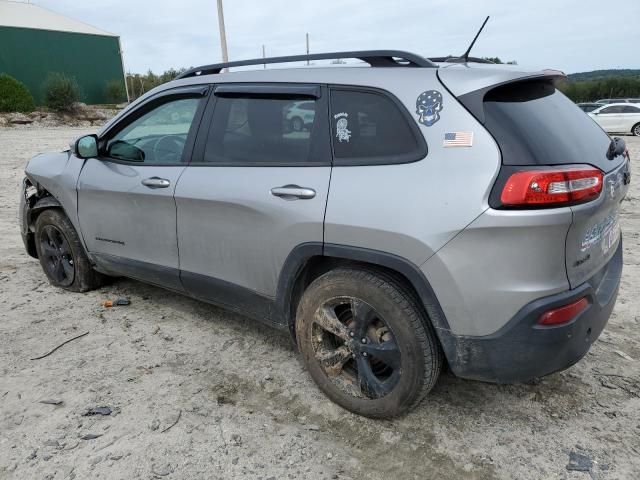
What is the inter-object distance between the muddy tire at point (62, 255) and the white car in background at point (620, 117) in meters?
20.1

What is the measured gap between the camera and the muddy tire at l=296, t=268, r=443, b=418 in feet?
7.55

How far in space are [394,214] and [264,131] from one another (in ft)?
3.35

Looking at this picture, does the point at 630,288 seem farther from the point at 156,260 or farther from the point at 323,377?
the point at 156,260

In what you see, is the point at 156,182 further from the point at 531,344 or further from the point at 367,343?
the point at 531,344

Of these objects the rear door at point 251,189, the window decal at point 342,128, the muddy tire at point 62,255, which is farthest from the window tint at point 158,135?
the window decal at point 342,128

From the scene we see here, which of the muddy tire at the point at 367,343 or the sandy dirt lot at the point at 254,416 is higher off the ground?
the muddy tire at the point at 367,343

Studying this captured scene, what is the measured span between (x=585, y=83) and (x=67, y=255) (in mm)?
52782

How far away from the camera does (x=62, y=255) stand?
4.29 m

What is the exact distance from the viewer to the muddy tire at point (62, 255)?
4.11 meters

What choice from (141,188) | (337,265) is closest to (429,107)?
(337,265)

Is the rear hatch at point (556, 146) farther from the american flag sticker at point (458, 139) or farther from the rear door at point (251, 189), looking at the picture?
the rear door at point (251, 189)

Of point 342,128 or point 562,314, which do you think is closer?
point 562,314

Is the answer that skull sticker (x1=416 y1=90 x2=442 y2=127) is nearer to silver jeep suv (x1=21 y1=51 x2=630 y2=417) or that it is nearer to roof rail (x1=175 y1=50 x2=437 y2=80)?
silver jeep suv (x1=21 y1=51 x2=630 y2=417)

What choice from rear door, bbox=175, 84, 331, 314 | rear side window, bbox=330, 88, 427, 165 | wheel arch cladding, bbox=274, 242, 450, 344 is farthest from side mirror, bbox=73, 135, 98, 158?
rear side window, bbox=330, 88, 427, 165
